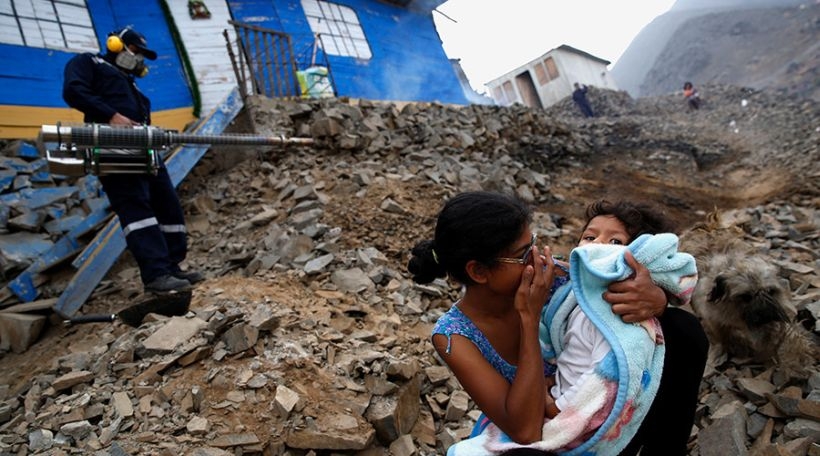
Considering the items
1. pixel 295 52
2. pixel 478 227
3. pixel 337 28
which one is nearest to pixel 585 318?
pixel 478 227

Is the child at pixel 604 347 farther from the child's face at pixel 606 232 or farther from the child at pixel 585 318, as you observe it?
the child's face at pixel 606 232

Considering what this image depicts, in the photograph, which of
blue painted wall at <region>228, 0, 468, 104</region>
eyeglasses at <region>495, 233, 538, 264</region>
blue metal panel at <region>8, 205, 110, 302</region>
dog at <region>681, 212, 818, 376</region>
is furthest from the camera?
blue painted wall at <region>228, 0, 468, 104</region>

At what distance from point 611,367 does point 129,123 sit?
3.94 metres

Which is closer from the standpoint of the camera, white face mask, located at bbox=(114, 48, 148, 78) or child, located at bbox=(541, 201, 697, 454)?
child, located at bbox=(541, 201, 697, 454)

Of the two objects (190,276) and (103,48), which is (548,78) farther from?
(190,276)

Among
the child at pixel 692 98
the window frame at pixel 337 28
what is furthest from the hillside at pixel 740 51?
the window frame at pixel 337 28

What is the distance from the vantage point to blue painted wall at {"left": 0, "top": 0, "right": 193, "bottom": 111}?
252 inches

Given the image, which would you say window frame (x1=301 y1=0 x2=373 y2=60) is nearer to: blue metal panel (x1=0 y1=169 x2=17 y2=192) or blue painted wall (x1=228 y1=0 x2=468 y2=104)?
blue painted wall (x1=228 y1=0 x2=468 y2=104)

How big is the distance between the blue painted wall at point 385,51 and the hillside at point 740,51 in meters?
15.5

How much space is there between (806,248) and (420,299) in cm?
335

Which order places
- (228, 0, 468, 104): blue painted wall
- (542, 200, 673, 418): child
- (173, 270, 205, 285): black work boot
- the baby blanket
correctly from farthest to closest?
(228, 0, 468, 104): blue painted wall, (173, 270, 205, 285): black work boot, (542, 200, 673, 418): child, the baby blanket

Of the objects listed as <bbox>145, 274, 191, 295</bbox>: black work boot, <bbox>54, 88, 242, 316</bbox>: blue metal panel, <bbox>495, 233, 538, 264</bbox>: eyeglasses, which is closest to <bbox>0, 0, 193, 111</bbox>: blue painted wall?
<bbox>54, 88, 242, 316</bbox>: blue metal panel

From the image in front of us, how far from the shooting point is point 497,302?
5.35ft

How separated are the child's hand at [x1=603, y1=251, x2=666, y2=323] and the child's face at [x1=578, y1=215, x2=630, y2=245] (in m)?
0.28
